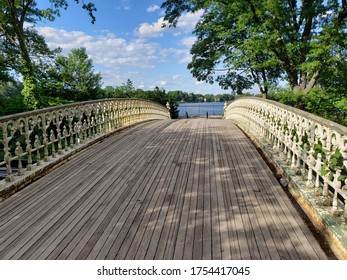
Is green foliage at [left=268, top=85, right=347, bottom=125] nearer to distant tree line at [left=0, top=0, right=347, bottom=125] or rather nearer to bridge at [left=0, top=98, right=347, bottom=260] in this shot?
distant tree line at [left=0, top=0, right=347, bottom=125]

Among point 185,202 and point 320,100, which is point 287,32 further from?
point 185,202

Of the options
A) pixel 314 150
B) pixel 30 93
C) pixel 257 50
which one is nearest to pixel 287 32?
pixel 257 50

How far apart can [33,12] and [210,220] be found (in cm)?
2652

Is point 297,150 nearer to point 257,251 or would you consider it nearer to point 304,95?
point 257,251

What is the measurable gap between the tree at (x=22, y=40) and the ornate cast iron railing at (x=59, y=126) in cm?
864

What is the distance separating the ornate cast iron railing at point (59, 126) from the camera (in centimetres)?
442

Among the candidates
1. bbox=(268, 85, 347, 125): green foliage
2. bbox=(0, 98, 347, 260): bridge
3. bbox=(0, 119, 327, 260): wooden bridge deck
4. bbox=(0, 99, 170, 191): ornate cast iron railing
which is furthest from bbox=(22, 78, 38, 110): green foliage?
bbox=(268, 85, 347, 125): green foliage

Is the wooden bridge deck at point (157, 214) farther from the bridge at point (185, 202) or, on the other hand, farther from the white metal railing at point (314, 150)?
the white metal railing at point (314, 150)

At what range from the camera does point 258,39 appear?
1359cm

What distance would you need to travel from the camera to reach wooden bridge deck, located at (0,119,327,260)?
100 inches

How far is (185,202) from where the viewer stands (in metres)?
3.49

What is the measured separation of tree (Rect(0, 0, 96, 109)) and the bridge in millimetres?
15632

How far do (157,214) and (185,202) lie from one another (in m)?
0.49

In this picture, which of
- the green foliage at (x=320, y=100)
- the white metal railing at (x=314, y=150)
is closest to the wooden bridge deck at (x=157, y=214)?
the white metal railing at (x=314, y=150)
